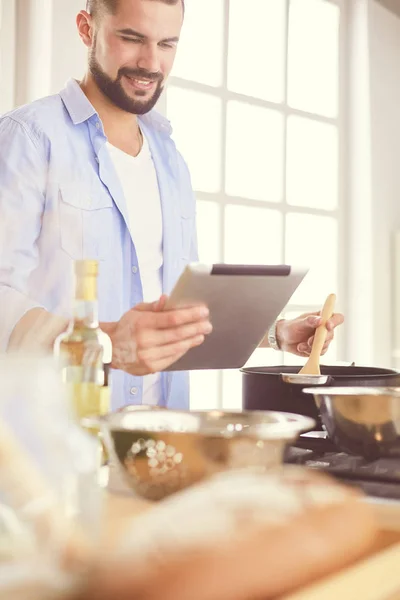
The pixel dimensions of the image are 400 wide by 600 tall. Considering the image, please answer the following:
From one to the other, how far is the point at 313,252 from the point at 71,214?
6.38 feet

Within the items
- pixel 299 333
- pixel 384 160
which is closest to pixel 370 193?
pixel 384 160

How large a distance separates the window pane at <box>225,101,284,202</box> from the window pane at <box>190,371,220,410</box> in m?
0.77

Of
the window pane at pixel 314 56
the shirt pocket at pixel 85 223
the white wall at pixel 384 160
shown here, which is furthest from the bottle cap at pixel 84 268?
the white wall at pixel 384 160

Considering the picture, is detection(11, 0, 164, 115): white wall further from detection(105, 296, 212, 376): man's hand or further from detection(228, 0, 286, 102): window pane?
detection(105, 296, 212, 376): man's hand

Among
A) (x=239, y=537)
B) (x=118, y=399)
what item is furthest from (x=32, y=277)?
(x=239, y=537)

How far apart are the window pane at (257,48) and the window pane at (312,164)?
0.69 ft

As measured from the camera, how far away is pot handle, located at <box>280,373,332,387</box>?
3.49 feet

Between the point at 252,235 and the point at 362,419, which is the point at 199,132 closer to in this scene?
the point at 252,235

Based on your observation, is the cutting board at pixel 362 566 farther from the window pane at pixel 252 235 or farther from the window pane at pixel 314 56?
the window pane at pixel 314 56

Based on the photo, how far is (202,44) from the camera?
3361mm

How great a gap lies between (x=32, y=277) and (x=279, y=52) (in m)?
2.07

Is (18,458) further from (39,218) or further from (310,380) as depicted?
(39,218)

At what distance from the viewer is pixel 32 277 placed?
2125 millimetres

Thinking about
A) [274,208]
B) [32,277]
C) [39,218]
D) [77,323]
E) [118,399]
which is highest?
[274,208]
